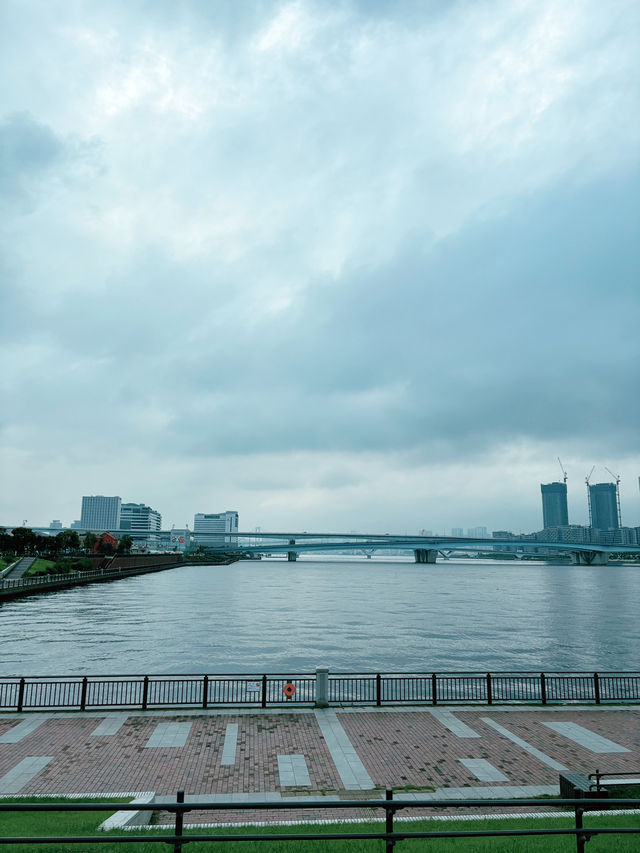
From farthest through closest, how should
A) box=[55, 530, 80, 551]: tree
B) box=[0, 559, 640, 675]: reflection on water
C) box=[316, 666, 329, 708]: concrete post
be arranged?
box=[55, 530, 80, 551]: tree < box=[0, 559, 640, 675]: reflection on water < box=[316, 666, 329, 708]: concrete post

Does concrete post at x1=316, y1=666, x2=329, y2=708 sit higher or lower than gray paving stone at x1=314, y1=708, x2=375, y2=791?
higher

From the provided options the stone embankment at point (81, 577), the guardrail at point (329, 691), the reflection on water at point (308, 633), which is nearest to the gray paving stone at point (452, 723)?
the guardrail at point (329, 691)

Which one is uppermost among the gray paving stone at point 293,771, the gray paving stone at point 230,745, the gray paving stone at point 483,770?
the gray paving stone at point 293,771

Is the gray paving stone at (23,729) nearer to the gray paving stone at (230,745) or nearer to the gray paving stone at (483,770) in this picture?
the gray paving stone at (230,745)

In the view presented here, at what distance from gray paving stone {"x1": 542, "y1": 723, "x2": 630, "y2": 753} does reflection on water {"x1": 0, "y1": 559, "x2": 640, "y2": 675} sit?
56.6ft

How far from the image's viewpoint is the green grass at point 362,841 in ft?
28.7

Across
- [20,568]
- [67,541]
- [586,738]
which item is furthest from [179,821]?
[67,541]

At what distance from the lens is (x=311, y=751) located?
645 inches

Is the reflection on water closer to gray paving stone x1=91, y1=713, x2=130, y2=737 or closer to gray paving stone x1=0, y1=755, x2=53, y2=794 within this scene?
gray paving stone x1=91, y1=713, x2=130, y2=737

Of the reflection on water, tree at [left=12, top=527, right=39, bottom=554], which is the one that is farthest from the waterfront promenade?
tree at [left=12, top=527, right=39, bottom=554]

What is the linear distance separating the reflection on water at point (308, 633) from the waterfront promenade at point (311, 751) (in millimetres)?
16067

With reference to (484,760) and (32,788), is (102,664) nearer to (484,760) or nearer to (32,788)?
(32,788)

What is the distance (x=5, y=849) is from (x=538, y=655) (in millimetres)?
40768

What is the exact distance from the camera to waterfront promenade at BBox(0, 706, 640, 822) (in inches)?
552
